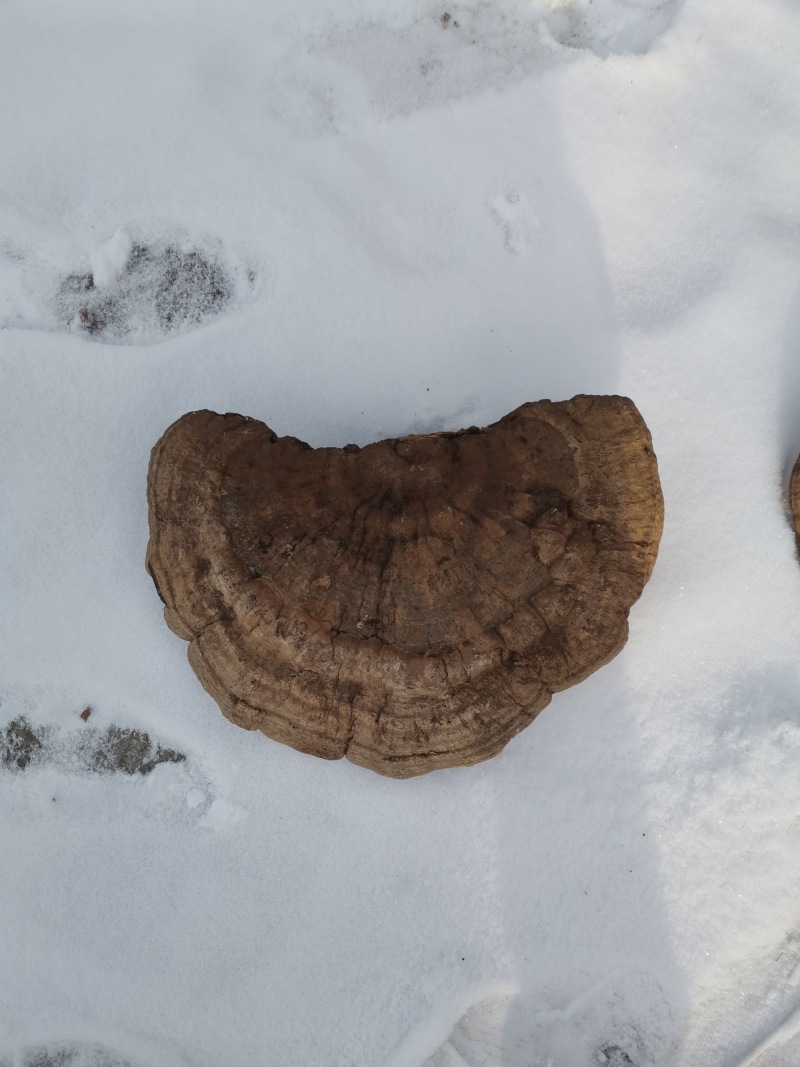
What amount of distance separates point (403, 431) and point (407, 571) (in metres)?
0.96

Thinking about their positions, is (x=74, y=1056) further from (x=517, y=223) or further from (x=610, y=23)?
(x=610, y=23)

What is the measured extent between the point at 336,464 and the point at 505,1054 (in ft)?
8.84

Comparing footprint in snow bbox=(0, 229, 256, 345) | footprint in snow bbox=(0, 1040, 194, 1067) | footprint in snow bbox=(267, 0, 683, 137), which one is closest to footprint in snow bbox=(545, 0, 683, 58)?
footprint in snow bbox=(267, 0, 683, 137)

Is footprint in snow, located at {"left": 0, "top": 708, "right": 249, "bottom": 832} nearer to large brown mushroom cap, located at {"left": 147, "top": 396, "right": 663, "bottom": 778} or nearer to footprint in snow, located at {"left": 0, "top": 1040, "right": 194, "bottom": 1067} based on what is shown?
large brown mushroom cap, located at {"left": 147, "top": 396, "right": 663, "bottom": 778}

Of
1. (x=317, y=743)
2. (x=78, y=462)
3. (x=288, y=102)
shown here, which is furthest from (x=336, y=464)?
(x=288, y=102)

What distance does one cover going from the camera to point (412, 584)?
2.76 meters

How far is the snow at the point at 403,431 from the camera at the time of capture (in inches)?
132

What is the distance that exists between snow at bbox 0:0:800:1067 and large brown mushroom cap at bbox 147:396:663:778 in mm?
554

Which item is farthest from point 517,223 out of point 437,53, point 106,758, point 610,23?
point 106,758

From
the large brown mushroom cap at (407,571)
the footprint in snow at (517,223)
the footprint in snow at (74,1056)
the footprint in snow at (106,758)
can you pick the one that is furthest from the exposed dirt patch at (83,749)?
the footprint in snow at (517,223)

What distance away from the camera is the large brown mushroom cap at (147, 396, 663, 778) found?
2773 mm

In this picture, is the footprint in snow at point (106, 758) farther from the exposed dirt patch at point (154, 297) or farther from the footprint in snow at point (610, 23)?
the footprint in snow at point (610, 23)

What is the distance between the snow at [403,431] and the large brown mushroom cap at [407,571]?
21.8 inches

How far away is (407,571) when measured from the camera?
2.76 meters
